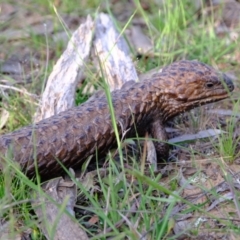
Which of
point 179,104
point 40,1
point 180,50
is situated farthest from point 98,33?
point 40,1

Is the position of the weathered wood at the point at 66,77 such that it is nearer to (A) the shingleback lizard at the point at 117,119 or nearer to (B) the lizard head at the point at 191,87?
(A) the shingleback lizard at the point at 117,119

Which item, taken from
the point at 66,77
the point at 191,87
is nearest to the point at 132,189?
the point at 191,87

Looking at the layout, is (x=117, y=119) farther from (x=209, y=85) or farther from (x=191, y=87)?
(x=209, y=85)

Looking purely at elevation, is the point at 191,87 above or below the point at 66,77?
below

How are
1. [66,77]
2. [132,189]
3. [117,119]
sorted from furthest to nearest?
1. [66,77]
2. [117,119]
3. [132,189]

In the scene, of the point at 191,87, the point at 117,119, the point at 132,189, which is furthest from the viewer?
the point at 191,87

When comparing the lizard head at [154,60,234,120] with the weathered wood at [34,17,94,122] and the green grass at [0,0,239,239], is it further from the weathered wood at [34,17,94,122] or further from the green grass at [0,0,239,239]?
the weathered wood at [34,17,94,122]

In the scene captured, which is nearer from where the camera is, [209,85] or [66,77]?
[209,85]
